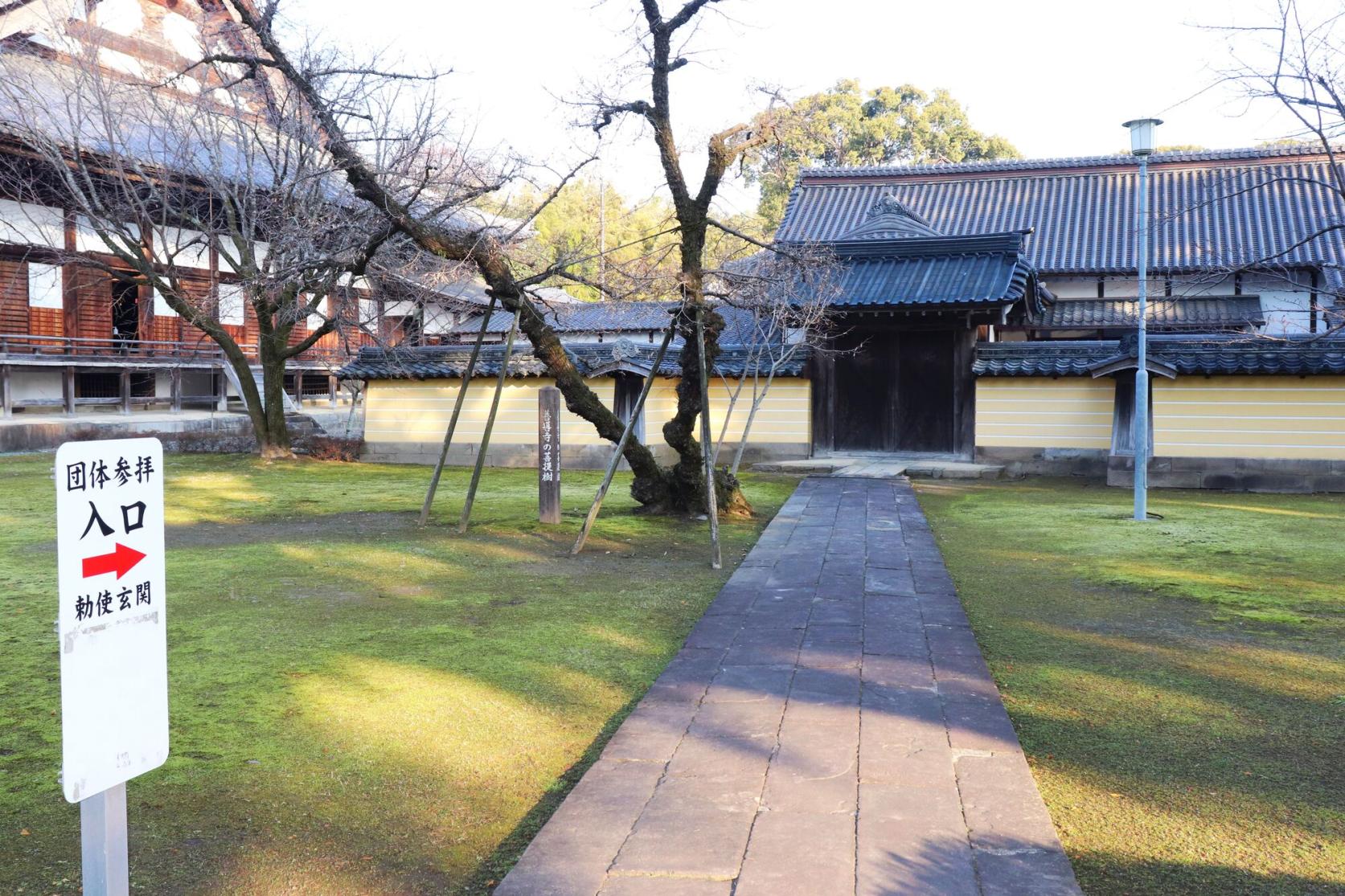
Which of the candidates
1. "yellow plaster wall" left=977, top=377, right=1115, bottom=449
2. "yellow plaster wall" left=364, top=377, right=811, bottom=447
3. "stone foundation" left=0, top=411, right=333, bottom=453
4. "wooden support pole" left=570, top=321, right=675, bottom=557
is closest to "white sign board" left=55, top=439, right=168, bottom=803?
"wooden support pole" left=570, top=321, right=675, bottom=557

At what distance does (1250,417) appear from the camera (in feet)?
49.2

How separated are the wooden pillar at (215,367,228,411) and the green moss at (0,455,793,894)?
47.6 ft

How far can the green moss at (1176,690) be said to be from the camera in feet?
10.7

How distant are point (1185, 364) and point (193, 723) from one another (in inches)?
573

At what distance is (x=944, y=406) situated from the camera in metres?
17.7

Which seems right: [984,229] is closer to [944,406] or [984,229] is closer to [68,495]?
[944,406]

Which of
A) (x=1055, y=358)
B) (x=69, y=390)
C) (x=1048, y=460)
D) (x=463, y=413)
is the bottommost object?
(x=1048, y=460)

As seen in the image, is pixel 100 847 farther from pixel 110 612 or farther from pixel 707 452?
pixel 707 452

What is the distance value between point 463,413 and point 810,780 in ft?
52.2

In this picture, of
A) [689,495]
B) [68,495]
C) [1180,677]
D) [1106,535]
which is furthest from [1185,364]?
[68,495]

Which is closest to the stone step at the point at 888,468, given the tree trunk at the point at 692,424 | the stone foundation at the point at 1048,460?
the stone foundation at the point at 1048,460

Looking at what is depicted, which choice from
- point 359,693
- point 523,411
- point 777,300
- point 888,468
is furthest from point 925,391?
point 359,693

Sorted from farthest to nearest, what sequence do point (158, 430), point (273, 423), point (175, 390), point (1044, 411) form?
point (175, 390) < point (158, 430) < point (273, 423) < point (1044, 411)

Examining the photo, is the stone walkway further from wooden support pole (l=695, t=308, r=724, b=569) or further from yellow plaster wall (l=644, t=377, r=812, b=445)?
yellow plaster wall (l=644, t=377, r=812, b=445)
